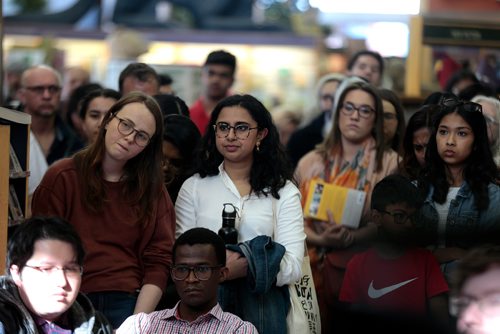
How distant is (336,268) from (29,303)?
8.32 feet

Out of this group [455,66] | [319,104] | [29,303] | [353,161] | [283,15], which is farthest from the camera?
[283,15]

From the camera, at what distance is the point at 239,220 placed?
5.82 meters

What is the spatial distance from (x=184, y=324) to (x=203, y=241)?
39 cm

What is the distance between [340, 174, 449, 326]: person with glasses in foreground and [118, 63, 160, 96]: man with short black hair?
3066 millimetres

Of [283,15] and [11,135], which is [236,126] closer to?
[11,135]

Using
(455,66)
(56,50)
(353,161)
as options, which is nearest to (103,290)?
(353,161)

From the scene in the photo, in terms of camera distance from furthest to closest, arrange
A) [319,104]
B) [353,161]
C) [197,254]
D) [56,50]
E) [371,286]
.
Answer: [56,50]
[319,104]
[353,161]
[197,254]
[371,286]

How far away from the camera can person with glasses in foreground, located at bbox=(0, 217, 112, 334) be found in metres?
4.55

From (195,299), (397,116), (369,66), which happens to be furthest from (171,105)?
(369,66)

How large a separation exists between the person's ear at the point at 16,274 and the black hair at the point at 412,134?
266 cm

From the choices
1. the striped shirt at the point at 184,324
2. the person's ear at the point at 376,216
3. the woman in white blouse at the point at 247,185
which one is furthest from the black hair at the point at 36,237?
the person's ear at the point at 376,216

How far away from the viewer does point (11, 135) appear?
5.96 m

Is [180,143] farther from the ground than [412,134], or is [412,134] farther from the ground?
[412,134]

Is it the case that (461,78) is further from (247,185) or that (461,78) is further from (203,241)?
(203,241)
